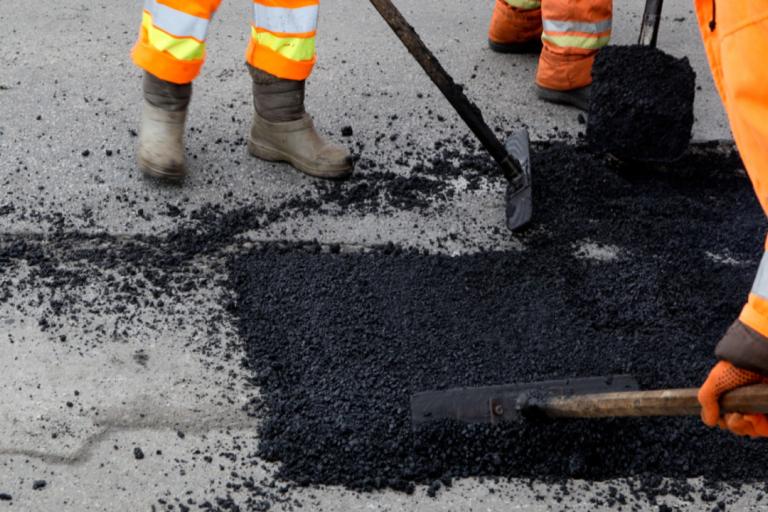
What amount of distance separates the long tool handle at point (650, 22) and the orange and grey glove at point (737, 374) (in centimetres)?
221

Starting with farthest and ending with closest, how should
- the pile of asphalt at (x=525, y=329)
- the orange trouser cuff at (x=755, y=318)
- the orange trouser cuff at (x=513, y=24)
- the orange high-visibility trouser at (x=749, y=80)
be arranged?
the orange trouser cuff at (x=513, y=24)
the pile of asphalt at (x=525, y=329)
the orange trouser cuff at (x=755, y=318)
the orange high-visibility trouser at (x=749, y=80)

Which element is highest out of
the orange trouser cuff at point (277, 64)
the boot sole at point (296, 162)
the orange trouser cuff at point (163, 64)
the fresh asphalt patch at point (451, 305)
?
the orange trouser cuff at point (163, 64)

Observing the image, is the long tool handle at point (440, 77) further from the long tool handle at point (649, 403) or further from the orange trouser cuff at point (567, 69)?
the long tool handle at point (649, 403)

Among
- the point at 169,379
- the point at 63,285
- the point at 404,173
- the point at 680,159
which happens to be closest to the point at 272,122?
the point at 404,173

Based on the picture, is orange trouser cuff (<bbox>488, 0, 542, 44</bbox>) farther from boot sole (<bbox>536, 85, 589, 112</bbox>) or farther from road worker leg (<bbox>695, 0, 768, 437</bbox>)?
road worker leg (<bbox>695, 0, 768, 437</bbox>)

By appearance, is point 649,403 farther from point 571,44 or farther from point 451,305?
point 571,44

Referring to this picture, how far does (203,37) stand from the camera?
11.9 feet

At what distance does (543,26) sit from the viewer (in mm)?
4668

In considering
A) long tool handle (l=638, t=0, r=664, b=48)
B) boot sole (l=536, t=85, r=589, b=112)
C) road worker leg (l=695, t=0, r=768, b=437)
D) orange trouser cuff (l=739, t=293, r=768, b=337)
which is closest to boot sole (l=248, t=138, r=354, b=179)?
boot sole (l=536, t=85, r=589, b=112)

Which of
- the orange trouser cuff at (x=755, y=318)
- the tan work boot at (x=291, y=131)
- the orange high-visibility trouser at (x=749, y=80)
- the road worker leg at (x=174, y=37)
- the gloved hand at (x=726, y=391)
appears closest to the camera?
the orange high-visibility trouser at (x=749, y=80)

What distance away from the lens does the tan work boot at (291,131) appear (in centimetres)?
391

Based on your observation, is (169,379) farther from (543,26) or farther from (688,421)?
(543,26)

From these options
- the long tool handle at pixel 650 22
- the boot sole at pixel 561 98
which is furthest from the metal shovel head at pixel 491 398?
the boot sole at pixel 561 98

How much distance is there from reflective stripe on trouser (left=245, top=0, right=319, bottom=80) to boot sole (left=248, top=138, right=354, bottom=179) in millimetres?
304
